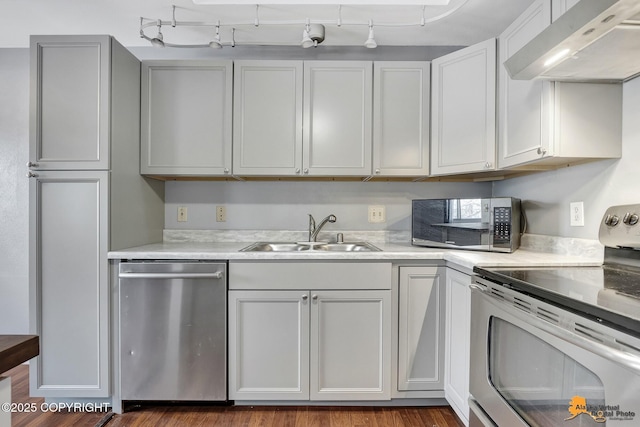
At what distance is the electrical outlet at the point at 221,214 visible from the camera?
2324 millimetres

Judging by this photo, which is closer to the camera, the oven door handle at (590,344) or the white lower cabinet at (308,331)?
the oven door handle at (590,344)

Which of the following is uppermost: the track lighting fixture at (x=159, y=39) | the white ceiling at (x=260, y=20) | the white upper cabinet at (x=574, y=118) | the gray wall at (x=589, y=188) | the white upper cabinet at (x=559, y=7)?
the white ceiling at (x=260, y=20)

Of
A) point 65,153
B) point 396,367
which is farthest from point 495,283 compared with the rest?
point 65,153

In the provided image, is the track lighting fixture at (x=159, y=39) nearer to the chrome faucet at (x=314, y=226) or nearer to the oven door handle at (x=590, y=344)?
the chrome faucet at (x=314, y=226)

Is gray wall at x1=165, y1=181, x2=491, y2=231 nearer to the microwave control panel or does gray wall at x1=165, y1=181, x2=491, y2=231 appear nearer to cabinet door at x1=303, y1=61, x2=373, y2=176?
cabinet door at x1=303, y1=61, x2=373, y2=176

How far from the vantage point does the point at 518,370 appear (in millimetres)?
1032

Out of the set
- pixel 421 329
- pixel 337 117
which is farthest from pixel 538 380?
pixel 337 117

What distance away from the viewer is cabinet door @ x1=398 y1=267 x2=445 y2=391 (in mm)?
1731

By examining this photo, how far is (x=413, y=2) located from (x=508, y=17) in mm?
650

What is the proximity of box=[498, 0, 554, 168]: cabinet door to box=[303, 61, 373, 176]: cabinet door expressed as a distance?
752 millimetres

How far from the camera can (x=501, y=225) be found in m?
1.71

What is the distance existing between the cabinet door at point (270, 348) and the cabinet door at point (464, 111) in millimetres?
1225

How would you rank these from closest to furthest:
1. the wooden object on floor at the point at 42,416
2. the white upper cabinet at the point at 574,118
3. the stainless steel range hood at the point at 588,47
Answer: the stainless steel range hood at the point at 588,47
the white upper cabinet at the point at 574,118
the wooden object on floor at the point at 42,416

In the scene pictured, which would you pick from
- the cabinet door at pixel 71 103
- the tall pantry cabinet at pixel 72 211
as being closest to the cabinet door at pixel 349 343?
the tall pantry cabinet at pixel 72 211
